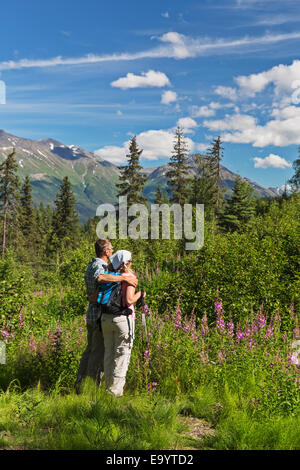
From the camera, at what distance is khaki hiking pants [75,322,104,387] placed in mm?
5191

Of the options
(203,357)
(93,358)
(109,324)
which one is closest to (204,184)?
(203,357)

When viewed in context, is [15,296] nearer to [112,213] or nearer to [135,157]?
[112,213]

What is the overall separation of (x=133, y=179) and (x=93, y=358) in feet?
120

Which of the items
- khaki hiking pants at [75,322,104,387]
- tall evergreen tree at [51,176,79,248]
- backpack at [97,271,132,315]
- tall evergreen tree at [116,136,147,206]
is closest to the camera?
backpack at [97,271,132,315]

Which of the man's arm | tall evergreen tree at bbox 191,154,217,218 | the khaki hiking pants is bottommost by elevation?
the khaki hiking pants

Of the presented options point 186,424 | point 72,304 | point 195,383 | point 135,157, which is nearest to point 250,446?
point 186,424

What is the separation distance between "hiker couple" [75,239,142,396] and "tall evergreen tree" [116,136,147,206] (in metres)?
35.0

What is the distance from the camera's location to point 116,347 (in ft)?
16.0

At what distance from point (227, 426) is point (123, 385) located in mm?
1556

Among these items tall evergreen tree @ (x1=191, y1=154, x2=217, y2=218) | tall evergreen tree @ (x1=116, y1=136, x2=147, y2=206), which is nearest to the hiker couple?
tall evergreen tree @ (x1=116, y1=136, x2=147, y2=206)

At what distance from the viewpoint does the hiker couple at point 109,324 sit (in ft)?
15.7

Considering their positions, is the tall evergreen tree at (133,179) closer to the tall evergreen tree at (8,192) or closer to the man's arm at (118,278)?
the tall evergreen tree at (8,192)

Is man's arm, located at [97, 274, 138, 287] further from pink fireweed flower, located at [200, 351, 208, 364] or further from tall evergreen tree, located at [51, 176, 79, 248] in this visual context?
tall evergreen tree, located at [51, 176, 79, 248]

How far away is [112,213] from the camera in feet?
124
